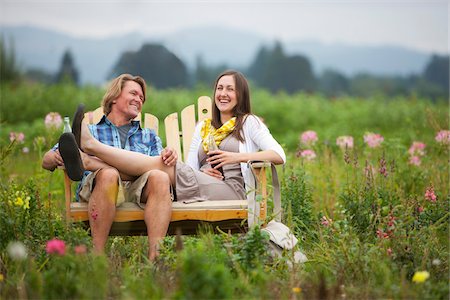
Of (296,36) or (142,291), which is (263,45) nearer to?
(296,36)

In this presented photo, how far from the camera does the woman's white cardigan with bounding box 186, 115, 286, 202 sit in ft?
13.2

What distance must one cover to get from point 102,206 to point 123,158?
272 millimetres

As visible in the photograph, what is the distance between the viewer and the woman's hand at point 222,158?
3.98 m

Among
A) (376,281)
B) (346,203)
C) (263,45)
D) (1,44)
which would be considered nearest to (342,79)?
(263,45)

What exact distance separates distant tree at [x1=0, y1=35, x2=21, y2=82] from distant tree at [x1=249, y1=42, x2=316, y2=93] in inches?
233

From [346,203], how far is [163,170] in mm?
1145

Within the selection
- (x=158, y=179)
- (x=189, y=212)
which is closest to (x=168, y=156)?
(x=158, y=179)

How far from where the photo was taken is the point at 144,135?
4.27 meters

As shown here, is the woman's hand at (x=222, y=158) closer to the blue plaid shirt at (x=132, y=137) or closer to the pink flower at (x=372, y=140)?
the blue plaid shirt at (x=132, y=137)

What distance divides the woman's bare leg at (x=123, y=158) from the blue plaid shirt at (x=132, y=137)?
291mm

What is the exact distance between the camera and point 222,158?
4039mm

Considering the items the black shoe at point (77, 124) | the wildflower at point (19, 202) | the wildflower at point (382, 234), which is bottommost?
the wildflower at point (382, 234)

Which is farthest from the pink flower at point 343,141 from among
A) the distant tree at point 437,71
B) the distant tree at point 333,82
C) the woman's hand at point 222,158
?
the distant tree at point 333,82

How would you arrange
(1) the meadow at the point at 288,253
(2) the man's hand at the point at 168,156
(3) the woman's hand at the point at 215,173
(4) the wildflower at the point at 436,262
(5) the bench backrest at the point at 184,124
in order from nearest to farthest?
(1) the meadow at the point at 288,253
(4) the wildflower at the point at 436,262
(2) the man's hand at the point at 168,156
(3) the woman's hand at the point at 215,173
(5) the bench backrest at the point at 184,124
